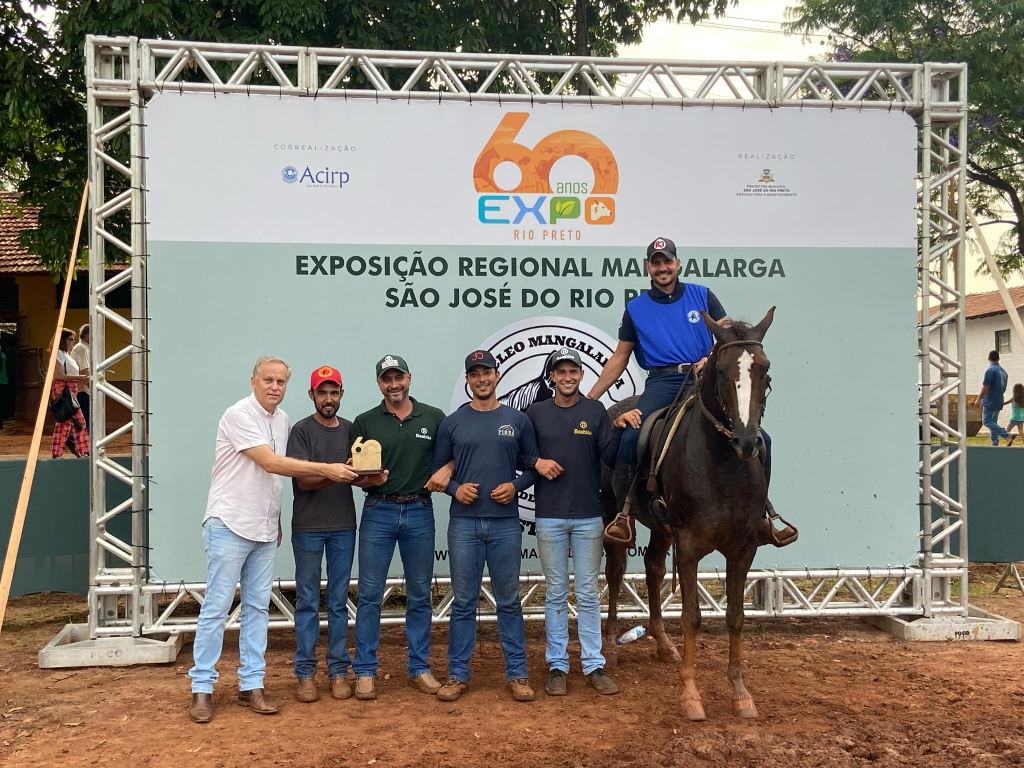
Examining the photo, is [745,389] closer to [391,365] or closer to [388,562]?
[391,365]

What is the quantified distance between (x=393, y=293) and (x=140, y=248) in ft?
6.37

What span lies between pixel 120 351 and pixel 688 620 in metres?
4.51

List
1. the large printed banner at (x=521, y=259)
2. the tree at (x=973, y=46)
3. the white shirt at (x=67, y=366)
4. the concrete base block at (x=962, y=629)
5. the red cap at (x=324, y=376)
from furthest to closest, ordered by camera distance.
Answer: the tree at (x=973, y=46) < the white shirt at (x=67, y=366) < the concrete base block at (x=962, y=629) < the large printed banner at (x=521, y=259) < the red cap at (x=324, y=376)

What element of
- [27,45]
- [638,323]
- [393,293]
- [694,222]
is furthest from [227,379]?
[27,45]

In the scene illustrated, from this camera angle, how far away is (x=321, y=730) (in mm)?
5086

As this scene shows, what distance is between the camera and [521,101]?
7.02 meters

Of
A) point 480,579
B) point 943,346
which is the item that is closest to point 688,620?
point 480,579

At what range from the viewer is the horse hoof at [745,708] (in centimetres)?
521

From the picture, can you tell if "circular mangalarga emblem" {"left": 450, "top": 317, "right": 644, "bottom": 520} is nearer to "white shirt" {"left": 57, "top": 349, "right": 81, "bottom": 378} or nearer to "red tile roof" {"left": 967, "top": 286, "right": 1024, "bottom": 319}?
"white shirt" {"left": 57, "top": 349, "right": 81, "bottom": 378}

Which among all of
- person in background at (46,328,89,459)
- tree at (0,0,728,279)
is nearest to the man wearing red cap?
tree at (0,0,728,279)

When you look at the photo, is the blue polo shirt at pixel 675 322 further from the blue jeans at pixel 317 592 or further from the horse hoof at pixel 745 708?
the blue jeans at pixel 317 592

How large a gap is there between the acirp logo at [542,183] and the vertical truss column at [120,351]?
2655 millimetres

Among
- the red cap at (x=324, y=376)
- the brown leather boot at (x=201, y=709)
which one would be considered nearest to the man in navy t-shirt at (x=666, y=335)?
the red cap at (x=324, y=376)

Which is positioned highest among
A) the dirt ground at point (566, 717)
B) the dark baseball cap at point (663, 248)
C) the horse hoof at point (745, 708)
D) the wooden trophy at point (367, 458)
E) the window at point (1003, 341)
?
the window at point (1003, 341)
